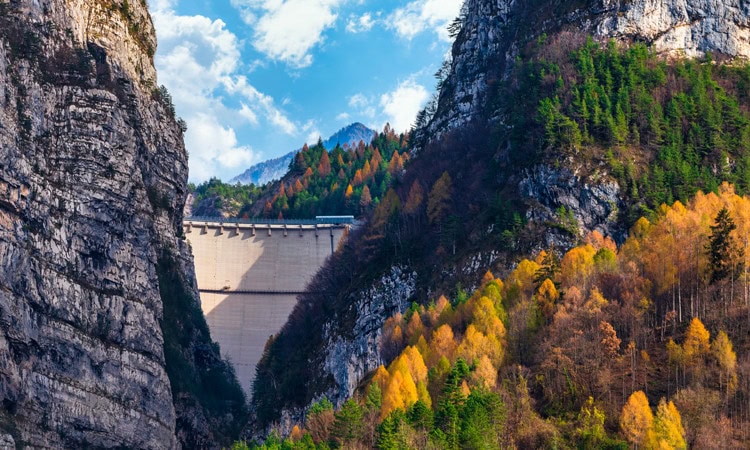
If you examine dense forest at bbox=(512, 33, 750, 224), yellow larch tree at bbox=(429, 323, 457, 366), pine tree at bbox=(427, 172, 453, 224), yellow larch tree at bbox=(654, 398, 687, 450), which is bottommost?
yellow larch tree at bbox=(654, 398, 687, 450)

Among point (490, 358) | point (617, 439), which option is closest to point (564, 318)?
point (490, 358)

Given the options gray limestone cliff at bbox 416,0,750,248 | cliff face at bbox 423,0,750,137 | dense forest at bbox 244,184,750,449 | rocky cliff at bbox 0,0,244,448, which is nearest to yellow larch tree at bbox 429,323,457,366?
dense forest at bbox 244,184,750,449

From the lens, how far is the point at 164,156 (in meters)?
117

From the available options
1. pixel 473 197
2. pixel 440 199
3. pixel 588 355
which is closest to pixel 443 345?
pixel 588 355

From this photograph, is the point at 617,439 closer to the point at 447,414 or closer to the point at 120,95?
the point at 447,414

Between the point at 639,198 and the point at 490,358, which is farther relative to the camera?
the point at 639,198

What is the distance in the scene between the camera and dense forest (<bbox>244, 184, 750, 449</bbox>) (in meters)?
71.1

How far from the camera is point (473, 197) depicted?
11162cm

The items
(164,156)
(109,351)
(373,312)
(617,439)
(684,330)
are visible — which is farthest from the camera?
(164,156)

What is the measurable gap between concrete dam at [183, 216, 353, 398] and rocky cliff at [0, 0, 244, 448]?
22.6 m

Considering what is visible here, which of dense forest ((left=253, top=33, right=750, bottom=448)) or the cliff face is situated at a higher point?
the cliff face

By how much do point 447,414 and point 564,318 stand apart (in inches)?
648

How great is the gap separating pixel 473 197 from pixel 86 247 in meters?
39.5

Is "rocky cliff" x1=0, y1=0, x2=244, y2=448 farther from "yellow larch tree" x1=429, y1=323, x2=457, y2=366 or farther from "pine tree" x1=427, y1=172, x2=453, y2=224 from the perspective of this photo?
"pine tree" x1=427, y1=172, x2=453, y2=224
